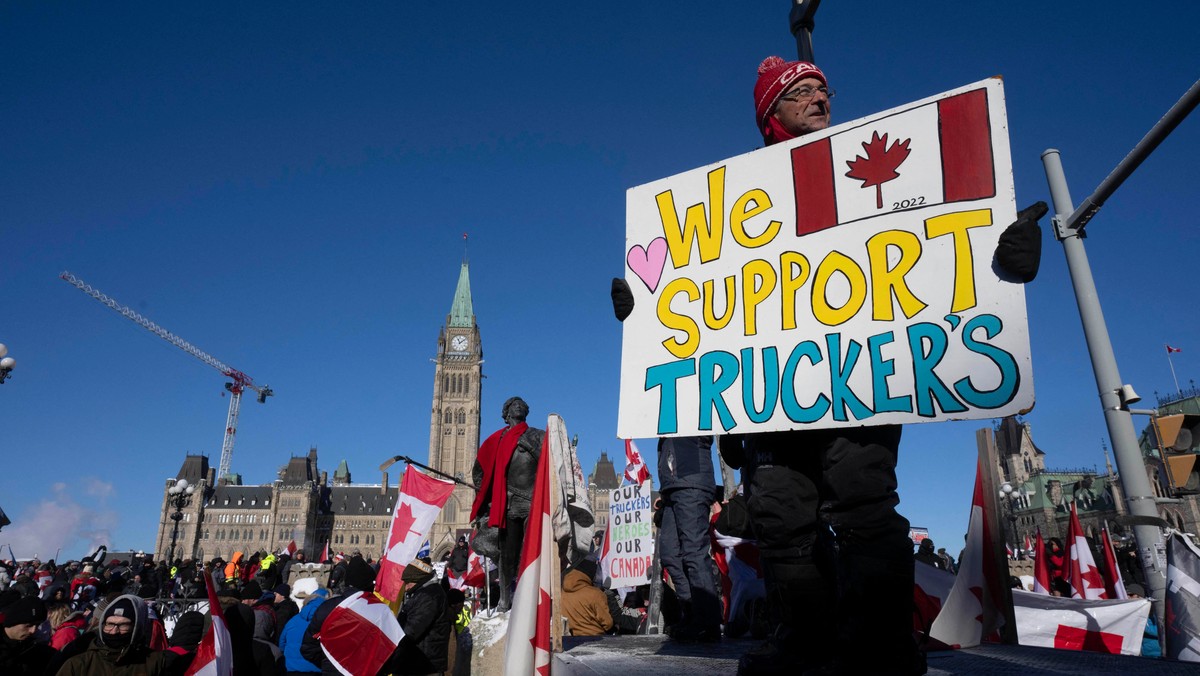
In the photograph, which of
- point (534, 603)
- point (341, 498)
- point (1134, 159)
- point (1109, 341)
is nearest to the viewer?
point (534, 603)

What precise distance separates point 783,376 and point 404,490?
9.73m

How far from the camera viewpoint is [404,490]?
36.6 ft

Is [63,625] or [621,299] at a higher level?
[621,299]

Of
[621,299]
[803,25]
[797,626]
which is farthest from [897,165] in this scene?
[803,25]

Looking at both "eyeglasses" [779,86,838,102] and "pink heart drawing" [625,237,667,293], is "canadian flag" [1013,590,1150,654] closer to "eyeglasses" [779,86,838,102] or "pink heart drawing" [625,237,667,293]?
"pink heart drawing" [625,237,667,293]

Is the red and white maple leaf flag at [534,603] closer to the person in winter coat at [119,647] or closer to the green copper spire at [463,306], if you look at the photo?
the person in winter coat at [119,647]

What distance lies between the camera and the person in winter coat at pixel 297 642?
22.6 feet

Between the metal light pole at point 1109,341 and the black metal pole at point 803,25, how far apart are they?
276 centimetres

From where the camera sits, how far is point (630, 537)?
32.1 feet

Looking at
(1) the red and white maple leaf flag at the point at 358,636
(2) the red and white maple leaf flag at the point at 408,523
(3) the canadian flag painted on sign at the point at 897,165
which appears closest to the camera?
(3) the canadian flag painted on sign at the point at 897,165

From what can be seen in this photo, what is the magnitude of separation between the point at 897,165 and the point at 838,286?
1.72ft

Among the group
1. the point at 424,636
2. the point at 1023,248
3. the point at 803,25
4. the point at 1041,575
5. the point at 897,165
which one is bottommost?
the point at 424,636

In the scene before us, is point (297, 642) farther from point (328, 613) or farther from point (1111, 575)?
point (1111, 575)

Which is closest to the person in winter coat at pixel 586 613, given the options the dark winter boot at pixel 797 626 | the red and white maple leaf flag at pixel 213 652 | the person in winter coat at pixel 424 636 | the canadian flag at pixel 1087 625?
the person in winter coat at pixel 424 636
